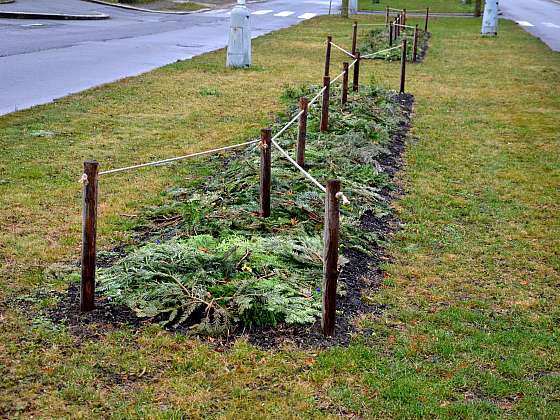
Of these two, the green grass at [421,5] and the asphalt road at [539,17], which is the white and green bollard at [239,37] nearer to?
the asphalt road at [539,17]

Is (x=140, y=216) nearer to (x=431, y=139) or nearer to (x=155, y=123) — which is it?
(x=155, y=123)

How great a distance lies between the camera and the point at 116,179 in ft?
30.9

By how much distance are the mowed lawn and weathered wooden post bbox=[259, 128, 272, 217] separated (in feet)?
4.05

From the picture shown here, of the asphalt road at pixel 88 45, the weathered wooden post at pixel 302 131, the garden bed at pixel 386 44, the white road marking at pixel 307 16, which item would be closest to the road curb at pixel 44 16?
the asphalt road at pixel 88 45

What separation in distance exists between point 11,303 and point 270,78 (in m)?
12.8

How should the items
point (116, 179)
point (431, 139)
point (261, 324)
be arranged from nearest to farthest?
point (261, 324)
point (116, 179)
point (431, 139)

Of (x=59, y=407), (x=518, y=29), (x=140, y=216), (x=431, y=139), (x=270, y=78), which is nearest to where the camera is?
(x=59, y=407)

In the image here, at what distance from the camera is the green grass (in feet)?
153

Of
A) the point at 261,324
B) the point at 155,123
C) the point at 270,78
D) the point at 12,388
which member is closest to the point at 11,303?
the point at 12,388

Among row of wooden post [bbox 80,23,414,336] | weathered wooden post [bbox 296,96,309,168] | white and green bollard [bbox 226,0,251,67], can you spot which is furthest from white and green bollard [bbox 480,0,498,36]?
row of wooden post [bbox 80,23,414,336]

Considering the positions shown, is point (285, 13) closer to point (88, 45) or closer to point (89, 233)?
point (88, 45)

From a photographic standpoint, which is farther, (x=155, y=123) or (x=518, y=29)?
(x=518, y=29)

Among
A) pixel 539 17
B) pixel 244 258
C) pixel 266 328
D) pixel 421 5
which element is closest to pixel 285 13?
pixel 421 5

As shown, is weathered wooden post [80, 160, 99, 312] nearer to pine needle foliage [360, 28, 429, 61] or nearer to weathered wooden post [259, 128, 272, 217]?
weathered wooden post [259, 128, 272, 217]
